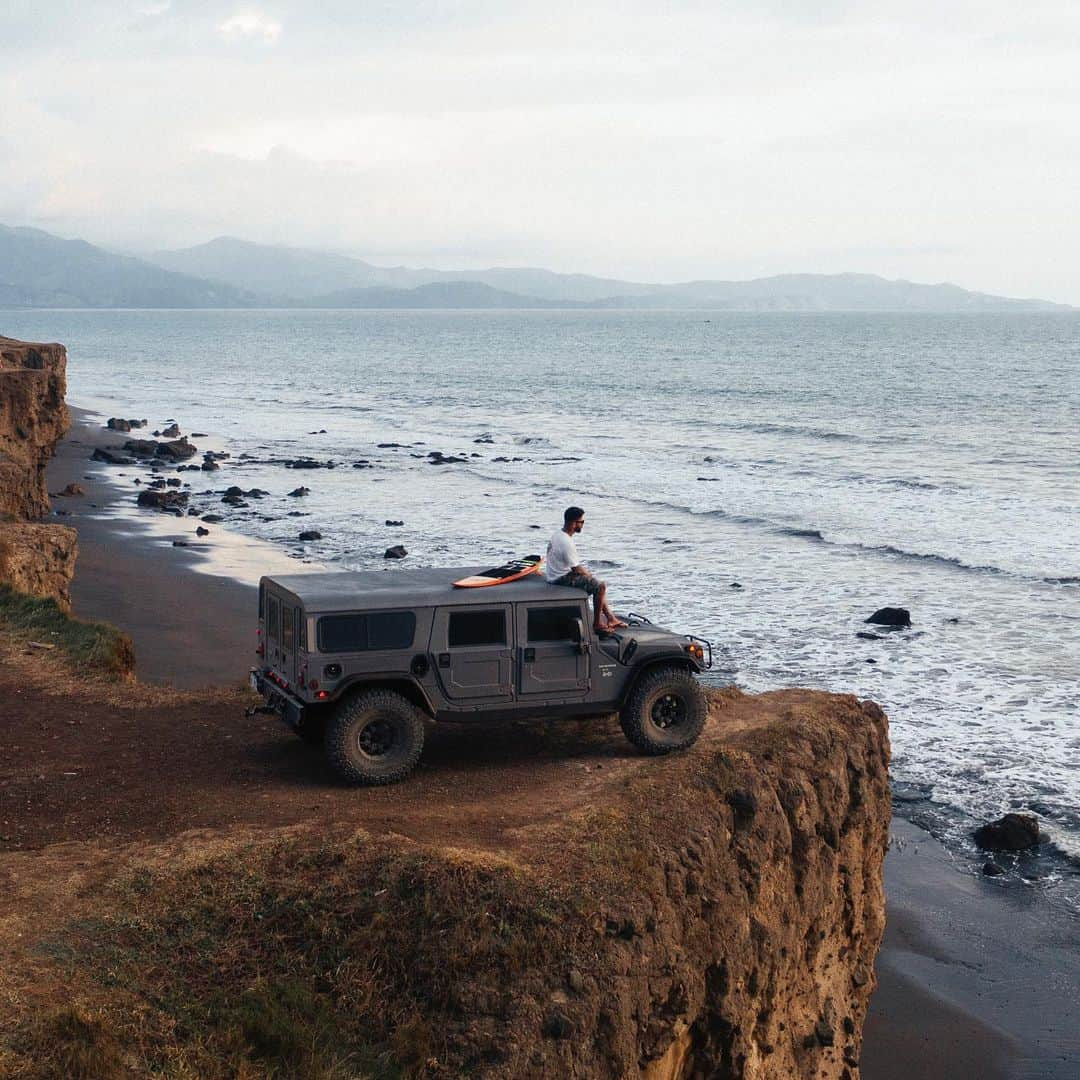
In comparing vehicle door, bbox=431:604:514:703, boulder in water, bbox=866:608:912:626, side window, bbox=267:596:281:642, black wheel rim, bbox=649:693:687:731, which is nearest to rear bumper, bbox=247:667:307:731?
side window, bbox=267:596:281:642

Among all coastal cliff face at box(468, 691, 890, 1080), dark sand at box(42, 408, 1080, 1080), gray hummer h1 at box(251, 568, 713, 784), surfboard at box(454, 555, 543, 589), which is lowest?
dark sand at box(42, 408, 1080, 1080)

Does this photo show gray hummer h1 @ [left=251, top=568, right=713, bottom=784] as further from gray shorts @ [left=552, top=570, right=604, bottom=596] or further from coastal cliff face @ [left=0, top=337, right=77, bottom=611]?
coastal cliff face @ [left=0, top=337, right=77, bottom=611]

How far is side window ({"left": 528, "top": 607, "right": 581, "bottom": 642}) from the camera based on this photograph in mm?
13430

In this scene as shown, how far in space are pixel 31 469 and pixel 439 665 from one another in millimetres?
29691

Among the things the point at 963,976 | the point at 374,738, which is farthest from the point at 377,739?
the point at 963,976

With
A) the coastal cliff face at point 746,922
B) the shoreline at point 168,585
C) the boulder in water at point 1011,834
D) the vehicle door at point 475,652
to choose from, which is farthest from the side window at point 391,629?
the shoreline at point 168,585

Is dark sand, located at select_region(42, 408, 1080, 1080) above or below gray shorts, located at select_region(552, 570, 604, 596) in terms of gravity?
below

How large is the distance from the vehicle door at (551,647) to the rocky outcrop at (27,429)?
2125 cm

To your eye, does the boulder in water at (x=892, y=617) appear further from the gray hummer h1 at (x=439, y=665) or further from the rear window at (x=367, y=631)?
the rear window at (x=367, y=631)

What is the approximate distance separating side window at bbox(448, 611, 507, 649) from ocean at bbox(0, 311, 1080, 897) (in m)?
9.87

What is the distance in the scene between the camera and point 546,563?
548 inches

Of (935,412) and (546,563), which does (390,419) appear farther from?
(546,563)

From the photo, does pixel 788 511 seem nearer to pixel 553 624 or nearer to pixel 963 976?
pixel 963 976

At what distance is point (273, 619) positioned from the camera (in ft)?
45.3
